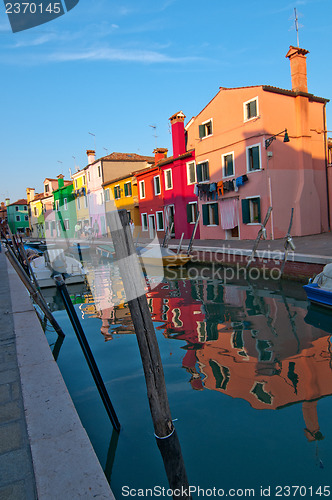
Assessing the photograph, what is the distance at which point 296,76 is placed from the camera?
16.7 m

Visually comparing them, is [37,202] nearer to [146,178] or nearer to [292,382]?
[146,178]

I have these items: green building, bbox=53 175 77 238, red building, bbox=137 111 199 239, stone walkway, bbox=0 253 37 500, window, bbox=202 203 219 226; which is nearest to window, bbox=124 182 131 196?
red building, bbox=137 111 199 239

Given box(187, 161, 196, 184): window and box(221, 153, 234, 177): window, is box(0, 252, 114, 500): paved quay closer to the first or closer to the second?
box(221, 153, 234, 177): window

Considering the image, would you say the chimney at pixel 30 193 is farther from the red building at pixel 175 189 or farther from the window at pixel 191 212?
the window at pixel 191 212

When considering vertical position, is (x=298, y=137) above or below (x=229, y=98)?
below

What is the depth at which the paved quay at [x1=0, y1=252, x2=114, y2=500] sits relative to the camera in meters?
1.93

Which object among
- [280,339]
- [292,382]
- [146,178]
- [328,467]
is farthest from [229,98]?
[328,467]

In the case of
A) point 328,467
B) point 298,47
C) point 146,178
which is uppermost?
point 298,47

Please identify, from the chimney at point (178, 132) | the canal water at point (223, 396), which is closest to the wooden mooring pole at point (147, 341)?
the canal water at point (223, 396)

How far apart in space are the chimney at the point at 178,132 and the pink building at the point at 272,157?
3.59m

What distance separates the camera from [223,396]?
174 inches

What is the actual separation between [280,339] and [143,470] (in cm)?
398

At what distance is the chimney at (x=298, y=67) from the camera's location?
54.1 ft

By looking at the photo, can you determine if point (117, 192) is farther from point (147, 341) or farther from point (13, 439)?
point (13, 439)
